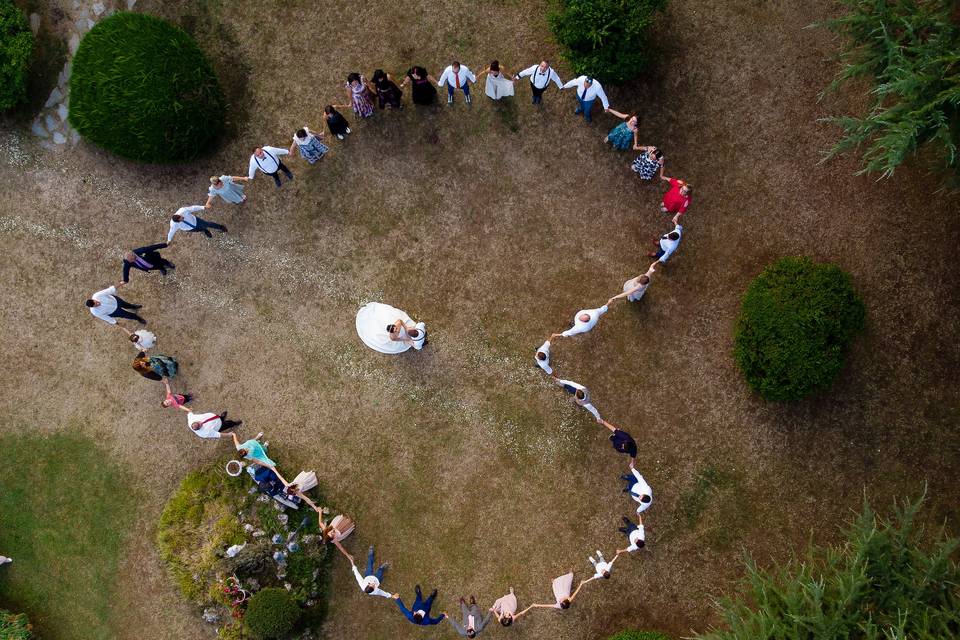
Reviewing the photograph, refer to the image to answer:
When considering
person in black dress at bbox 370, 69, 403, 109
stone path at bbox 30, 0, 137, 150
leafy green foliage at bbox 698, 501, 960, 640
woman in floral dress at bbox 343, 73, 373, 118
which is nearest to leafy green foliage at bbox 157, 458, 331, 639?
leafy green foliage at bbox 698, 501, 960, 640

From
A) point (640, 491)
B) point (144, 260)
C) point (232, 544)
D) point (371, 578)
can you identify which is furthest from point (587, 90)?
point (232, 544)

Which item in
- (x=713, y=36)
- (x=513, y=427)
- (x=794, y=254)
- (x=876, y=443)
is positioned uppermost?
(x=713, y=36)

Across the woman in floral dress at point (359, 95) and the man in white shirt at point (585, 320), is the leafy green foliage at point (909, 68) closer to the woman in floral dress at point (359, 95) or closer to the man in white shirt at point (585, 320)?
the man in white shirt at point (585, 320)

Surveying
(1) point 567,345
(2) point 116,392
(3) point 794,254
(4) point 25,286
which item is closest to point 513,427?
(1) point 567,345

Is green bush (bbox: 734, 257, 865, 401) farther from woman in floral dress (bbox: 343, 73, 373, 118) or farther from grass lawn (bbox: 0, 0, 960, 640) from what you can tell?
woman in floral dress (bbox: 343, 73, 373, 118)

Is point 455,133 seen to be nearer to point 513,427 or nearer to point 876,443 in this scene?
point 513,427

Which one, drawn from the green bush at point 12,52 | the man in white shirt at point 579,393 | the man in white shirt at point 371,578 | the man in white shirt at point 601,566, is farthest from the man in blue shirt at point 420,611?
the green bush at point 12,52
